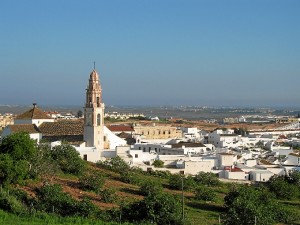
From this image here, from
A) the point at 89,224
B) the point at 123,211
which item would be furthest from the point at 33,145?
the point at 89,224

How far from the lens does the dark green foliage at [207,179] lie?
112ft

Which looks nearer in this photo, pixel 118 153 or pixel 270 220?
pixel 270 220

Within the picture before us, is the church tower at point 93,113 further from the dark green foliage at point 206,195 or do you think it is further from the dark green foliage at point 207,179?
the dark green foliage at point 206,195

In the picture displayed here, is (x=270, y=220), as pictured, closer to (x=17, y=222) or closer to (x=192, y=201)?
(x=192, y=201)

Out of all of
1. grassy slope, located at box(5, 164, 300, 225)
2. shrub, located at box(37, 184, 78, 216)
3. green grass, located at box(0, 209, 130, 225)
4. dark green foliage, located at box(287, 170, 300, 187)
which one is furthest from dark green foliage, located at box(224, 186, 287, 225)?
dark green foliage, located at box(287, 170, 300, 187)

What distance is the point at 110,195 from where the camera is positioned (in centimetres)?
2553

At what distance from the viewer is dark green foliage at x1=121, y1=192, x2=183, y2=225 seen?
20.8 m

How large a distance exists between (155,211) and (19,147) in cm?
843

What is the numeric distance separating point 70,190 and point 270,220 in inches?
361

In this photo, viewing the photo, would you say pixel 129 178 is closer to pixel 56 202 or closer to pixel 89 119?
pixel 89 119

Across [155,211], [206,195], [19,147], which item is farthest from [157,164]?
[155,211]

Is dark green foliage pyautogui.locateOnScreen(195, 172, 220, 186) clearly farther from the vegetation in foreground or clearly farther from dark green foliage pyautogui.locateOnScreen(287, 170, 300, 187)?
dark green foliage pyautogui.locateOnScreen(287, 170, 300, 187)

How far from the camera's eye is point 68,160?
3050 centimetres

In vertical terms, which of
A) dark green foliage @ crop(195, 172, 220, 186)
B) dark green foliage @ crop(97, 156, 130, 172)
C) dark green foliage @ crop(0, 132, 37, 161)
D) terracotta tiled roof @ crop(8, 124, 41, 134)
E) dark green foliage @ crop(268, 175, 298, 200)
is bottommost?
dark green foliage @ crop(268, 175, 298, 200)
